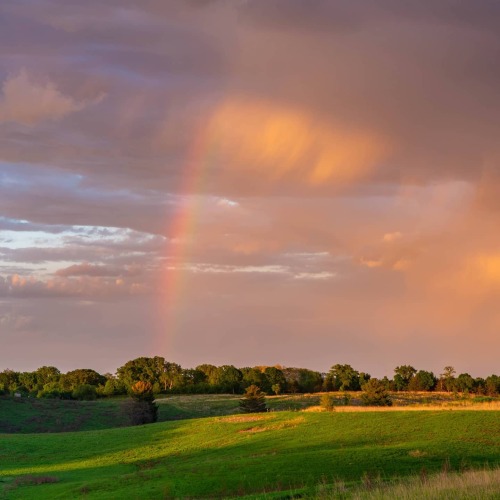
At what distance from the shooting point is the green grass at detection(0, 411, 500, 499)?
139 ft

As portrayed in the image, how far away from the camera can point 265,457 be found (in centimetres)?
5138

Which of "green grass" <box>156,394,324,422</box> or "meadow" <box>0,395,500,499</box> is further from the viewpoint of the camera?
"green grass" <box>156,394,324,422</box>

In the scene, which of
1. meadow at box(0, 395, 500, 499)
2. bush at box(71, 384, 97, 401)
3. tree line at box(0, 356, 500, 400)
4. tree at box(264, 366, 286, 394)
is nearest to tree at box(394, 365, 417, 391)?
tree line at box(0, 356, 500, 400)

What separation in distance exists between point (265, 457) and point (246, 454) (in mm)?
5406

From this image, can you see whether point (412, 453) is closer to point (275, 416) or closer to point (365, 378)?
point (275, 416)

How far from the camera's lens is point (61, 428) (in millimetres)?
110250

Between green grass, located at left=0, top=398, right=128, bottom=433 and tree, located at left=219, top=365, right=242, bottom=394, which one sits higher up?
tree, located at left=219, top=365, right=242, bottom=394

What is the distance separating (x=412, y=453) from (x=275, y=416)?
109ft

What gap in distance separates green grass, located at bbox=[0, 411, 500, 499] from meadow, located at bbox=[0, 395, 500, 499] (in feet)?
0.33

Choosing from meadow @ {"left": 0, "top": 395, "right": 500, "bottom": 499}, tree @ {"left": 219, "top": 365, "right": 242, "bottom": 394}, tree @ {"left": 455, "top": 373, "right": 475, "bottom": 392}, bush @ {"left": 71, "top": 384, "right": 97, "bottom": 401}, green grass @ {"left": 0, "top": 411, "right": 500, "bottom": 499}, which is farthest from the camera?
tree @ {"left": 219, "top": 365, "right": 242, "bottom": 394}

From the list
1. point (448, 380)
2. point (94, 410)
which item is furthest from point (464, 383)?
point (94, 410)

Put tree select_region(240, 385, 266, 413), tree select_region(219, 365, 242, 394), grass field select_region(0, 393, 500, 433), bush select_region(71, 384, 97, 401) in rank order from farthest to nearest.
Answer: tree select_region(219, 365, 242, 394), bush select_region(71, 384, 97, 401), grass field select_region(0, 393, 500, 433), tree select_region(240, 385, 266, 413)

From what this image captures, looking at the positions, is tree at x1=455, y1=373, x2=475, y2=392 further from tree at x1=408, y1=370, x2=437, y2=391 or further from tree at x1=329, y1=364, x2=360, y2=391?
tree at x1=329, y1=364, x2=360, y2=391

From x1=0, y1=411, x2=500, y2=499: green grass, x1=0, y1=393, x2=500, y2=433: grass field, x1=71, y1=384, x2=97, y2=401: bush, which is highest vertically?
x1=71, y1=384, x2=97, y2=401: bush
